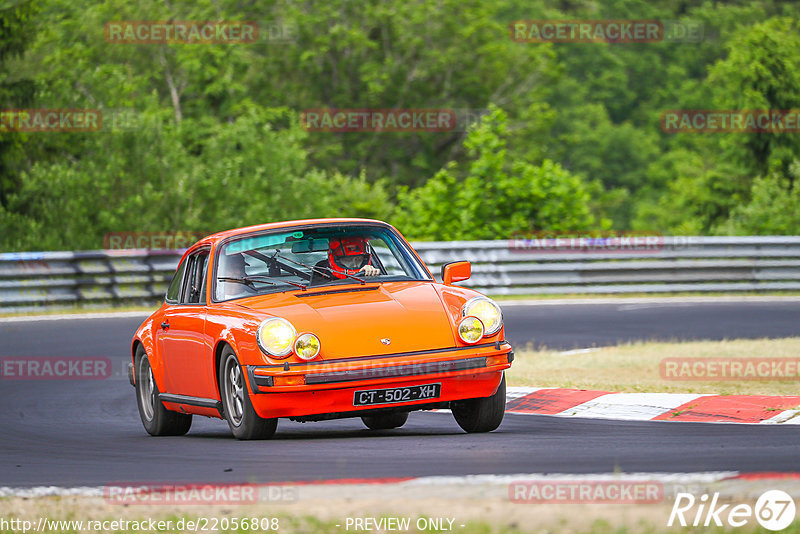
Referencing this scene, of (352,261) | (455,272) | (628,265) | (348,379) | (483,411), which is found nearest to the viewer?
(348,379)

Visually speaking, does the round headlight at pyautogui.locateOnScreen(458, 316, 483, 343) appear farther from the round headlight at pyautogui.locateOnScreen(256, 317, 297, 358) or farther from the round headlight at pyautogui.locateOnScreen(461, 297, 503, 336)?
the round headlight at pyautogui.locateOnScreen(256, 317, 297, 358)

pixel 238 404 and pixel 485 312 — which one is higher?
pixel 485 312

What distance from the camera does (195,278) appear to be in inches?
362

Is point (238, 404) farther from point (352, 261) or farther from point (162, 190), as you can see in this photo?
point (162, 190)

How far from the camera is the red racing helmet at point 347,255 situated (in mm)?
8703

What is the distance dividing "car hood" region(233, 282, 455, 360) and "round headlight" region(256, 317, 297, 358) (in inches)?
2.4

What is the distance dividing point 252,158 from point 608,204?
33019 mm

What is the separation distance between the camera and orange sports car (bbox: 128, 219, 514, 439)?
7.50 meters

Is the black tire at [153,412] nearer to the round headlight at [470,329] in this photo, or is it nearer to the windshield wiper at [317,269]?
the windshield wiper at [317,269]

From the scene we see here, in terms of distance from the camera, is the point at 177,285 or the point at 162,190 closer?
the point at 177,285

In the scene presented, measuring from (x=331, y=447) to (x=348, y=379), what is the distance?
403mm

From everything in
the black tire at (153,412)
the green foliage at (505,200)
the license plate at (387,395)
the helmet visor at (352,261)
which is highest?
the helmet visor at (352,261)

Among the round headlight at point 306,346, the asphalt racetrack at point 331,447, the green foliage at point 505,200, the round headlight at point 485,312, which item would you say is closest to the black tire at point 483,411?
the asphalt racetrack at point 331,447

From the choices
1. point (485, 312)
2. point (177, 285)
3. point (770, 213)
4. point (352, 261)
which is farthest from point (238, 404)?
point (770, 213)
